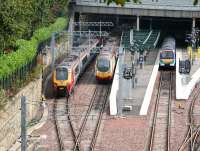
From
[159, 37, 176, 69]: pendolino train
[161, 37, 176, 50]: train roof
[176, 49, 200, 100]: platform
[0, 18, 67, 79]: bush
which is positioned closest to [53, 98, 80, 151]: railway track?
[0, 18, 67, 79]: bush

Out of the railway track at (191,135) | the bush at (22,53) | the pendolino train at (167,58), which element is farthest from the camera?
the pendolino train at (167,58)

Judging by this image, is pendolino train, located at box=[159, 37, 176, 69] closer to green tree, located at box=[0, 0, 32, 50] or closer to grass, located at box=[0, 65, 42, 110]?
grass, located at box=[0, 65, 42, 110]

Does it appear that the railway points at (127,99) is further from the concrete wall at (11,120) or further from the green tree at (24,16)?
the green tree at (24,16)

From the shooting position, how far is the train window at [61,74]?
45.2 m

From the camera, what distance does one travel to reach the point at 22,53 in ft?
135

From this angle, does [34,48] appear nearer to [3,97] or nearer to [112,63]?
[112,63]

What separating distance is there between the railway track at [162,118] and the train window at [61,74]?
759 cm

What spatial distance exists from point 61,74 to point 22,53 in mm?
5211

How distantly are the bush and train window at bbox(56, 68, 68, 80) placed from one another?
8.21 feet

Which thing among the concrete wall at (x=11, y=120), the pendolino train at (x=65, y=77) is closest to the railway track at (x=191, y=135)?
the concrete wall at (x=11, y=120)

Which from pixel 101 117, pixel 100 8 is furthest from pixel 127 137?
pixel 100 8

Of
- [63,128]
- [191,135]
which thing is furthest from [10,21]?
[191,135]

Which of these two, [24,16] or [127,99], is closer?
[127,99]

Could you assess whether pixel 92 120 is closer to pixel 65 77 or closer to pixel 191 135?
pixel 65 77
